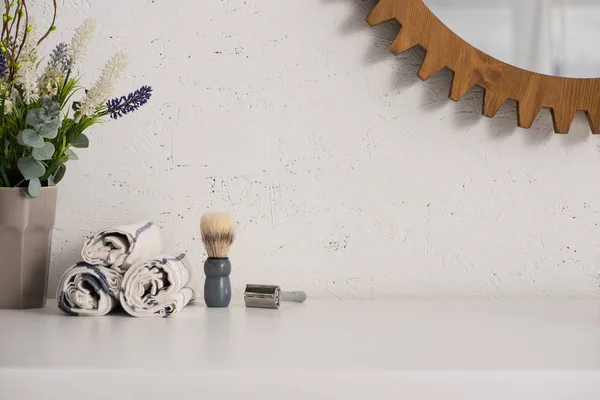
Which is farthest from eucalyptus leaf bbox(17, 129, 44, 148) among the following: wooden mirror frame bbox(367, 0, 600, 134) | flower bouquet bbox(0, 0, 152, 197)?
wooden mirror frame bbox(367, 0, 600, 134)

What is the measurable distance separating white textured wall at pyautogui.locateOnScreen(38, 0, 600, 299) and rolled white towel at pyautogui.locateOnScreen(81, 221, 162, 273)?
0.20 m

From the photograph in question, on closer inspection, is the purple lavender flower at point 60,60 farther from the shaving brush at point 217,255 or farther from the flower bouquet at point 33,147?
the shaving brush at point 217,255

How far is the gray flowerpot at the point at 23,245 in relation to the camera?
955 millimetres

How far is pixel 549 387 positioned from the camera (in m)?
0.62

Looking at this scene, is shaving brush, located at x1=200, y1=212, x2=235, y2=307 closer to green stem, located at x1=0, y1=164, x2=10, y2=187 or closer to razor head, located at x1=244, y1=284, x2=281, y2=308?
razor head, located at x1=244, y1=284, x2=281, y2=308

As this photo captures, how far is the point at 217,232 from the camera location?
3.24 ft

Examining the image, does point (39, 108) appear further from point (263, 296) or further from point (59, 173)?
point (263, 296)

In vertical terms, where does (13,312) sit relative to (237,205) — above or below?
below

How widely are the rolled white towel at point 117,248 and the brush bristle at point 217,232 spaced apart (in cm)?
9

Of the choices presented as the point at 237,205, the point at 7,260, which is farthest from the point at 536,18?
the point at 7,260

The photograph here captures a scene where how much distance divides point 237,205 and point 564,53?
0.64 metres

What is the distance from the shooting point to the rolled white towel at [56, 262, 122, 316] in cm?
92

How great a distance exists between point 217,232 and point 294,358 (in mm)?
359

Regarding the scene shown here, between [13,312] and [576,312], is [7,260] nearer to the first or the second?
[13,312]
